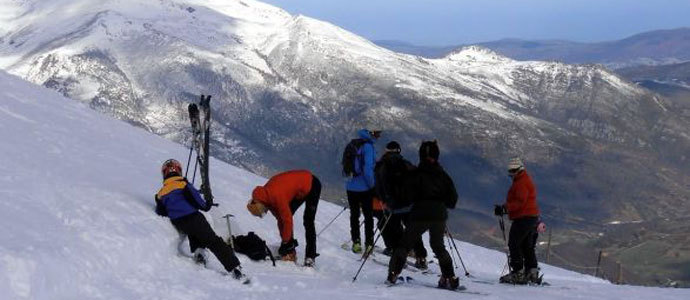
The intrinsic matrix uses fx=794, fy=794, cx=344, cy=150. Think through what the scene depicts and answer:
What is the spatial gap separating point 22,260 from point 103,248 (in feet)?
6.69

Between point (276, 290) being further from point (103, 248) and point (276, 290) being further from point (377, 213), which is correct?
point (377, 213)

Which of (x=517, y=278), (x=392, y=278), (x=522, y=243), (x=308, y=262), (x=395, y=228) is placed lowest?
(x=308, y=262)

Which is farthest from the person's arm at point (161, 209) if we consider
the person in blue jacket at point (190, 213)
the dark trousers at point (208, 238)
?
the dark trousers at point (208, 238)

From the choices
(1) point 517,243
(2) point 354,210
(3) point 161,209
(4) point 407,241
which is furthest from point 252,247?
(1) point 517,243

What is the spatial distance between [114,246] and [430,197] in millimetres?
5133

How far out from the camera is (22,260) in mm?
10383

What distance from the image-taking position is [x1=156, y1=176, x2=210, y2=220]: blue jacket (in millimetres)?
13141

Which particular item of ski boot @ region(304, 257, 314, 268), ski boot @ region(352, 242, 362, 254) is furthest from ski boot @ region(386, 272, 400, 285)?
ski boot @ region(352, 242, 362, 254)

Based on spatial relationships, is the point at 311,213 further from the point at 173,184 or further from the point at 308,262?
the point at 173,184

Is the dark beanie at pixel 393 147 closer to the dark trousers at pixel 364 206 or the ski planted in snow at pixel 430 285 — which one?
the dark trousers at pixel 364 206

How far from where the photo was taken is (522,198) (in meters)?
15.0

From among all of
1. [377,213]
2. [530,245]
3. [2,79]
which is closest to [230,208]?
[377,213]

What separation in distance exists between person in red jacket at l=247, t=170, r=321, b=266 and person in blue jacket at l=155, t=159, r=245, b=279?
5.31 ft

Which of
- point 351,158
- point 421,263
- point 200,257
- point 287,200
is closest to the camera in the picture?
point 200,257
